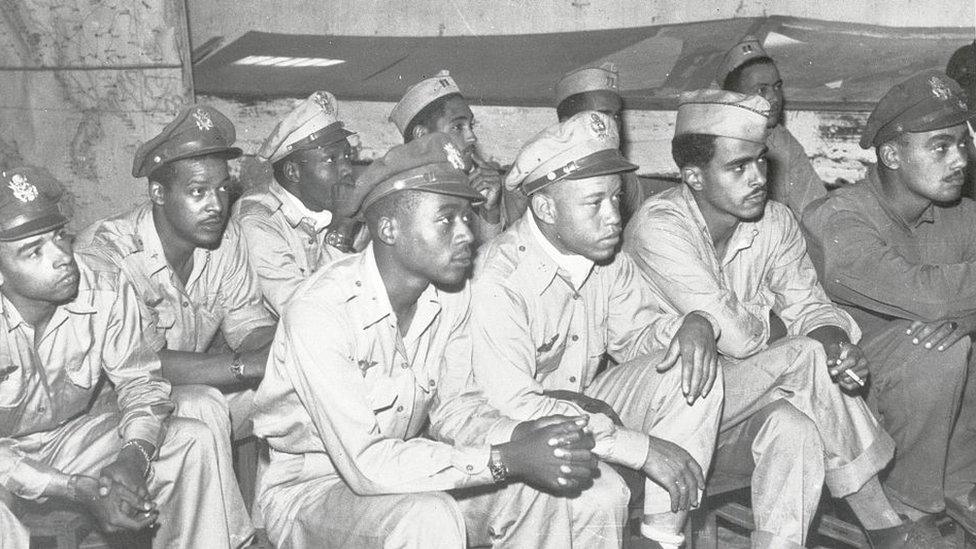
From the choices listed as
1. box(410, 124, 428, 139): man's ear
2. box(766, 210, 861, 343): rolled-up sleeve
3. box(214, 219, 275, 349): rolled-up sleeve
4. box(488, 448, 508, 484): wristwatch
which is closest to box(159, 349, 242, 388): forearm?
box(214, 219, 275, 349): rolled-up sleeve

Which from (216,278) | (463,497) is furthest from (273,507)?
(216,278)

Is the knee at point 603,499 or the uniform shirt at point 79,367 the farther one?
the uniform shirt at point 79,367

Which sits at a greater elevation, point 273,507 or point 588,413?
point 588,413

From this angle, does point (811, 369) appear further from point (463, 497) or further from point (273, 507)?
point (273, 507)

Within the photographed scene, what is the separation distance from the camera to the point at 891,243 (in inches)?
151

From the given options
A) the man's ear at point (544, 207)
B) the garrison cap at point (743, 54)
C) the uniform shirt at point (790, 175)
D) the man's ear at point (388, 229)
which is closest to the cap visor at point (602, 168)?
the man's ear at point (544, 207)

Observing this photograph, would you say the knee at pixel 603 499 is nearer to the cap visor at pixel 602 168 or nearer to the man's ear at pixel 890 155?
the cap visor at pixel 602 168

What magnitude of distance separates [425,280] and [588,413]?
0.61 metres

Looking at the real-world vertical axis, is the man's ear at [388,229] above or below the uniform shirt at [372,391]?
above

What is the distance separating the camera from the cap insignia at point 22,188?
2900 millimetres

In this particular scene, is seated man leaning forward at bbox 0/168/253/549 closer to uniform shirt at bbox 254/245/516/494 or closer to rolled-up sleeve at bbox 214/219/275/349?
uniform shirt at bbox 254/245/516/494

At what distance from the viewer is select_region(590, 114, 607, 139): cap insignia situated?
10.5 ft

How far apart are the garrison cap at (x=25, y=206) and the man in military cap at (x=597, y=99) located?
2483 millimetres

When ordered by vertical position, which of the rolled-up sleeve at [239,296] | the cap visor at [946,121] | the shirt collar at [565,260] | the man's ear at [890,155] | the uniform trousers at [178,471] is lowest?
the uniform trousers at [178,471]
